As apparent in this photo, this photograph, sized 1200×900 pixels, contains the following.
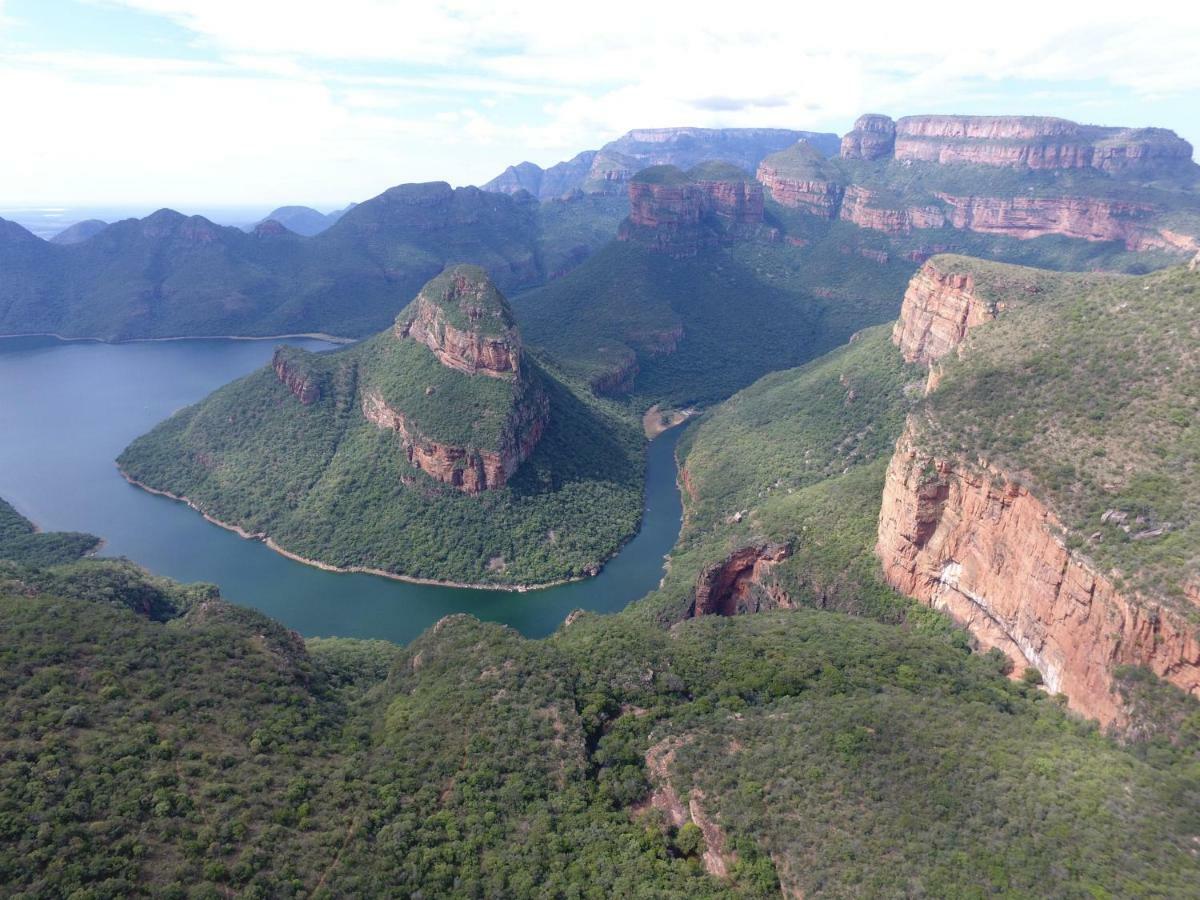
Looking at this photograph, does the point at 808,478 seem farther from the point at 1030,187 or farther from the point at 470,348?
the point at 1030,187

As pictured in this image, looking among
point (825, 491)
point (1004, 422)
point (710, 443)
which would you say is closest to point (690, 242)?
point (710, 443)

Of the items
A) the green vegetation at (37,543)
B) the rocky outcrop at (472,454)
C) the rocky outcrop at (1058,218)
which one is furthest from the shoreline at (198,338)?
the rocky outcrop at (1058,218)

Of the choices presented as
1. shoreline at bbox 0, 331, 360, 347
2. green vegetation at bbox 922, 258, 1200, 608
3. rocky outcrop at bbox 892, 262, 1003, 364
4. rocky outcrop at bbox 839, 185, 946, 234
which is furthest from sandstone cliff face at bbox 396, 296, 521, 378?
rocky outcrop at bbox 839, 185, 946, 234

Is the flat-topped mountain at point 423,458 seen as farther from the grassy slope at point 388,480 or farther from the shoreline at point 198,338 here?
the shoreline at point 198,338

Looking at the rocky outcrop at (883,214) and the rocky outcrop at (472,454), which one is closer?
the rocky outcrop at (472,454)

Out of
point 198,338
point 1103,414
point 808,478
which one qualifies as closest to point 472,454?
point 808,478

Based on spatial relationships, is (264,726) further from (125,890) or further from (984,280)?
(984,280)
